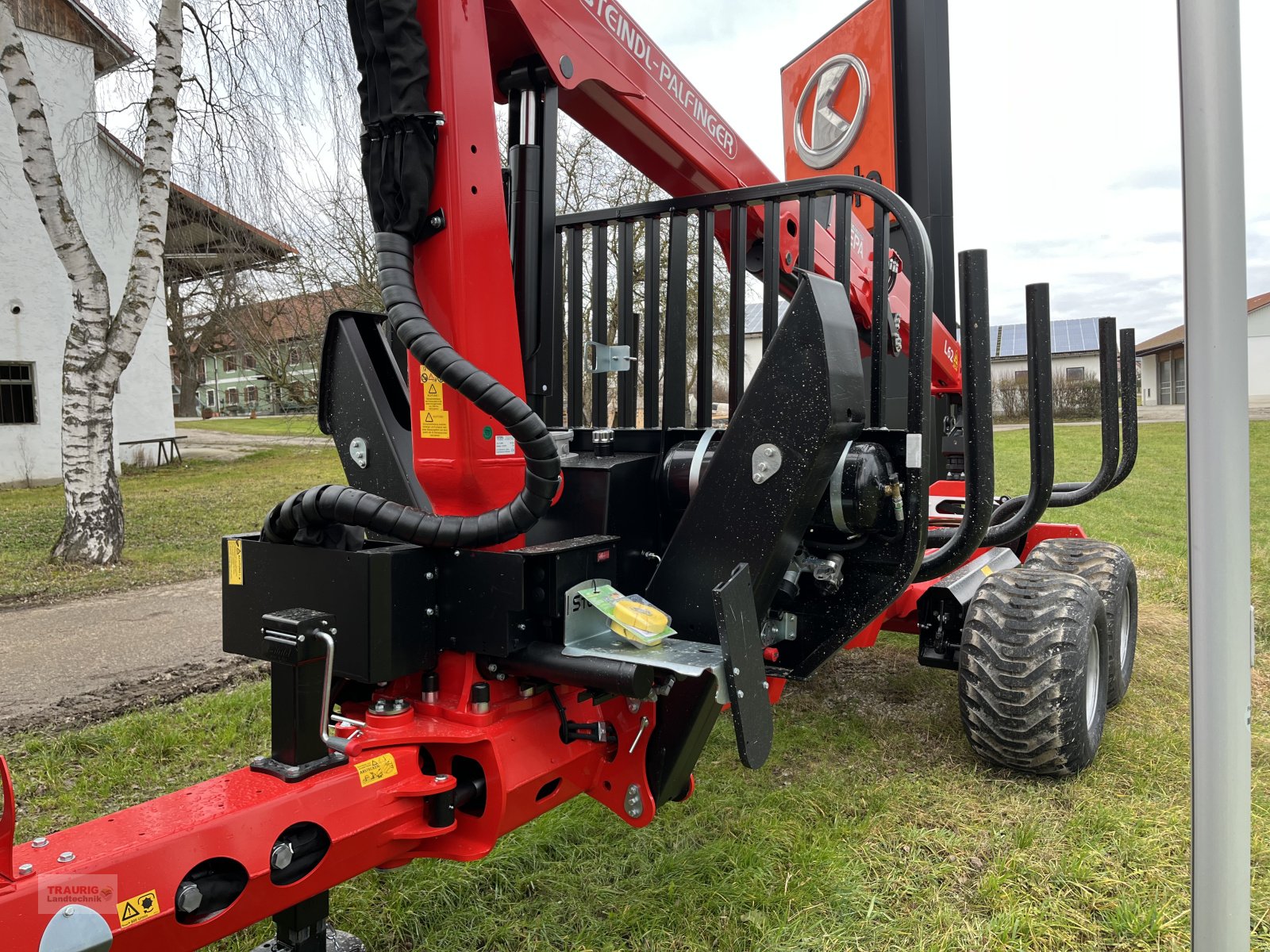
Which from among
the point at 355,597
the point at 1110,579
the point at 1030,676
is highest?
the point at 355,597

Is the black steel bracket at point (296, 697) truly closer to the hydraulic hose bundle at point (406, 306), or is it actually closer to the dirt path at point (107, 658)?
the hydraulic hose bundle at point (406, 306)

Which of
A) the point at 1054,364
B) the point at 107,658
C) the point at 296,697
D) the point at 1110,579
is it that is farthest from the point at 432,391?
the point at 107,658

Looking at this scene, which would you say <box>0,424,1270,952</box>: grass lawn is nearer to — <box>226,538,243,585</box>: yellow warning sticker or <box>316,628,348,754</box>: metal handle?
<box>316,628,348,754</box>: metal handle

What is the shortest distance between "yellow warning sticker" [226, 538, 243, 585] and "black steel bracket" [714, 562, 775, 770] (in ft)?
4.18

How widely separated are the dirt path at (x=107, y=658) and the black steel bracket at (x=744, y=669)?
3550mm

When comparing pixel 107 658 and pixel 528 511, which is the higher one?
pixel 528 511

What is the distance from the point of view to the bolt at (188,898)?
63.5 inches

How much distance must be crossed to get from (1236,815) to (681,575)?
4.71 ft

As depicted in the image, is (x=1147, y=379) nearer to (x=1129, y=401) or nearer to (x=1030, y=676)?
(x=1129, y=401)

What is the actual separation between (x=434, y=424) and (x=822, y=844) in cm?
184

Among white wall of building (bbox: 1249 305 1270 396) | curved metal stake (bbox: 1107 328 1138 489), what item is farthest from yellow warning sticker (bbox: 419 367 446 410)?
curved metal stake (bbox: 1107 328 1138 489)

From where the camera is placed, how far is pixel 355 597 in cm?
219

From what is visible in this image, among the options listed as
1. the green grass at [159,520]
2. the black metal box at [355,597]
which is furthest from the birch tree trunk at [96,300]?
the black metal box at [355,597]

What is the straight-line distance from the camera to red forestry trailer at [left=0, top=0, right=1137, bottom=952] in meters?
1.95
